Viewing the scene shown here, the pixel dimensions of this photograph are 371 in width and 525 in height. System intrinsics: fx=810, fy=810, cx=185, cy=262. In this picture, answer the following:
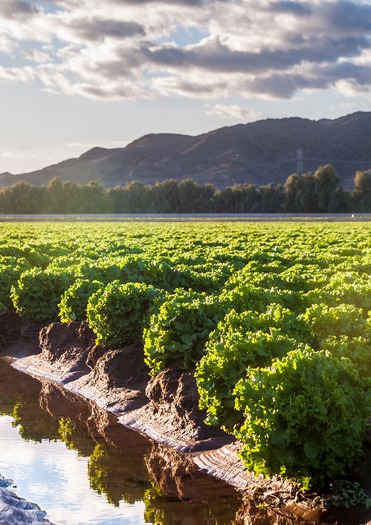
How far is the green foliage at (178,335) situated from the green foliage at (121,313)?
2.24 metres

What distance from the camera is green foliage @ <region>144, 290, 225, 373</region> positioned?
1320cm

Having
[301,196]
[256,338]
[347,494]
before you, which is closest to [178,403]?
[256,338]

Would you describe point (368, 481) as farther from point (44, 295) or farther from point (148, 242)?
point (148, 242)

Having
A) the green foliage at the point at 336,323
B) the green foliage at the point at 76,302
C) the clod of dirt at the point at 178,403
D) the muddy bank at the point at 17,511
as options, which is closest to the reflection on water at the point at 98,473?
the muddy bank at the point at 17,511

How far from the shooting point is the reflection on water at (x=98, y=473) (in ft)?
31.6

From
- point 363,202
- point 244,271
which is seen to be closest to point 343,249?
point 244,271

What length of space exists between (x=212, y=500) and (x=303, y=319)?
361 centimetres

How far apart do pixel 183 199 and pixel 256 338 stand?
428 ft

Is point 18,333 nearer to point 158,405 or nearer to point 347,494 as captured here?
point 158,405

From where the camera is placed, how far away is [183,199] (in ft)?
461

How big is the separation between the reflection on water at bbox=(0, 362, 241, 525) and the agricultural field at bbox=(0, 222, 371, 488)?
0.91 m

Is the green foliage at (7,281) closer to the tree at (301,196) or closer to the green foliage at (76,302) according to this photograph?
the green foliage at (76,302)

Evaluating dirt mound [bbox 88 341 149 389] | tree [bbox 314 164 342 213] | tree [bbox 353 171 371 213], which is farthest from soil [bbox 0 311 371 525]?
tree [bbox 353 171 371 213]

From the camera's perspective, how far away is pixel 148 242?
38656 mm
